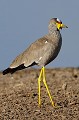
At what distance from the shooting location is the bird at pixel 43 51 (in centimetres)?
1336

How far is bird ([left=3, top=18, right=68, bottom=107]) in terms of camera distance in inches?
526

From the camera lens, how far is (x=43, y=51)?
44.0 feet

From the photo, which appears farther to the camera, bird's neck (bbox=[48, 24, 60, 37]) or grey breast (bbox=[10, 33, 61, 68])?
bird's neck (bbox=[48, 24, 60, 37])

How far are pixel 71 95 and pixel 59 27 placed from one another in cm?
189

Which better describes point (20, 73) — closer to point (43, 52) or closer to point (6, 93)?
point (6, 93)

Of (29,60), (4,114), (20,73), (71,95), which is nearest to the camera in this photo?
(4,114)

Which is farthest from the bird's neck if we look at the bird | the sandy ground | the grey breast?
the sandy ground

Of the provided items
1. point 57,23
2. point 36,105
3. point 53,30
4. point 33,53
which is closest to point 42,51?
point 33,53

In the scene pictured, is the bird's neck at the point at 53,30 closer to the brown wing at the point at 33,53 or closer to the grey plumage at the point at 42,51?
the grey plumage at the point at 42,51

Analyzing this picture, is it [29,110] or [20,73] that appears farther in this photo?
[20,73]

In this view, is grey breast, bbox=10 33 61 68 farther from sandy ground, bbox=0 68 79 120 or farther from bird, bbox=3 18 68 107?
sandy ground, bbox=0 68 79 120

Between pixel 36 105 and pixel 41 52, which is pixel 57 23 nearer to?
pixel 41 52

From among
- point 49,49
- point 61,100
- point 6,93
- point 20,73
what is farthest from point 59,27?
point 20,73

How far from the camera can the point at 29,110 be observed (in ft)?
42.7
